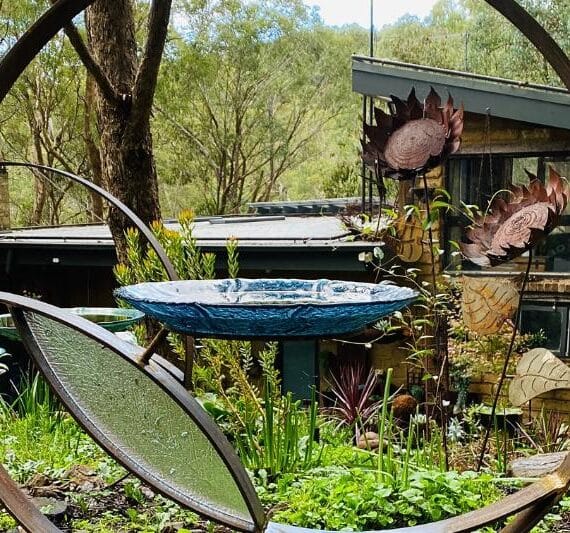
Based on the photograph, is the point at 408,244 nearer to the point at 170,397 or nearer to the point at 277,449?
the point at 277,449

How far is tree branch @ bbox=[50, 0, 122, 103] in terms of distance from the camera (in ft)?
11.0

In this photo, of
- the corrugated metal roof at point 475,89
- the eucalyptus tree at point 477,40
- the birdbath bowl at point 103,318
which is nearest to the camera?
the birdbath bowl at point 103,318

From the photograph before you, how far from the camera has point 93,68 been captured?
3.58m

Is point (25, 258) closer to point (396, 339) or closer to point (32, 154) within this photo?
point (396, 339)

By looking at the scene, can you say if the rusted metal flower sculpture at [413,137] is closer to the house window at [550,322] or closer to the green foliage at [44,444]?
the green foliage at [44,444]

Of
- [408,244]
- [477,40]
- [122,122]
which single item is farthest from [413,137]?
[477,40]

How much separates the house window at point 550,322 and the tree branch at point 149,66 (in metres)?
4.31

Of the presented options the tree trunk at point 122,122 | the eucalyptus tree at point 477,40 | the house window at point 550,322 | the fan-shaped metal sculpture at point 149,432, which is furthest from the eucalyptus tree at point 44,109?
the fan-shaped metal sculpture at point 149,432

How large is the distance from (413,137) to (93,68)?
170cm

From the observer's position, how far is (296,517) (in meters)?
2.32

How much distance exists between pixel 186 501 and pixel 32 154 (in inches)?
712

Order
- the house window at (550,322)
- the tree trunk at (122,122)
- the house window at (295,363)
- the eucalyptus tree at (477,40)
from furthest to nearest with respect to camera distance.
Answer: the eucalyptus tree at (477,40), the house window at (295,363), the house window at (550,322), the tree trunk at (122,122)

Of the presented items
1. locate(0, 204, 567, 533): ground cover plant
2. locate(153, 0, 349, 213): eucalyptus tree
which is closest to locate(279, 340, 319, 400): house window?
locate(0, 204, 567, 533): ground cover plant

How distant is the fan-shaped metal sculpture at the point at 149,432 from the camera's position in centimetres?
147
